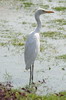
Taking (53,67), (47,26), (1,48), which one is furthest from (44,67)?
(47,26)

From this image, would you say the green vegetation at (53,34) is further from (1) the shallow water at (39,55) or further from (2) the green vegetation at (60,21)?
(2) the green vegetation at (60,21)

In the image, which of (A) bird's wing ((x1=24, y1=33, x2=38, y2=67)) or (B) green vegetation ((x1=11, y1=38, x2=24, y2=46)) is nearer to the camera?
(A) bird's wing ((x1=24, y1=33, x2=38, y2=67))

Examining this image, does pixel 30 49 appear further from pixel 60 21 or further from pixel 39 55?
pixel 60 21

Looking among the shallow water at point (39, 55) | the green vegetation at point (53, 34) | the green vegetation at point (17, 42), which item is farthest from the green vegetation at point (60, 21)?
the green vegetation at point (17, 42)

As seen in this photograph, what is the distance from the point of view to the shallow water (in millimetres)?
9141

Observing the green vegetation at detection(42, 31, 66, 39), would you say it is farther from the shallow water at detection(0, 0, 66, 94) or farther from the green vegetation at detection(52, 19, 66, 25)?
the green vegetation at detection(52, 19, 66, 25)

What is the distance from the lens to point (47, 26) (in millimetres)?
16750

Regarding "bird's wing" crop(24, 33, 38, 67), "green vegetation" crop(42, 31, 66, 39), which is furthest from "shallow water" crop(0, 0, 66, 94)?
"bird's wing" crop(24, 33, 38, 67)

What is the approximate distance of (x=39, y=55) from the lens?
1148cm

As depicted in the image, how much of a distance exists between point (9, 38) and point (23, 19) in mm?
5112

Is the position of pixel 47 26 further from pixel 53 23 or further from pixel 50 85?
pixel 50 85

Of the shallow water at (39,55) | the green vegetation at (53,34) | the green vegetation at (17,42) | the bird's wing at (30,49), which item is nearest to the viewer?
the bird's wing at (30,49)

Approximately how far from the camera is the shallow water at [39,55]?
30.0 feet

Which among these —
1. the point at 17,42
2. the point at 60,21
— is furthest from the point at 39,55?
the point at 60,21
